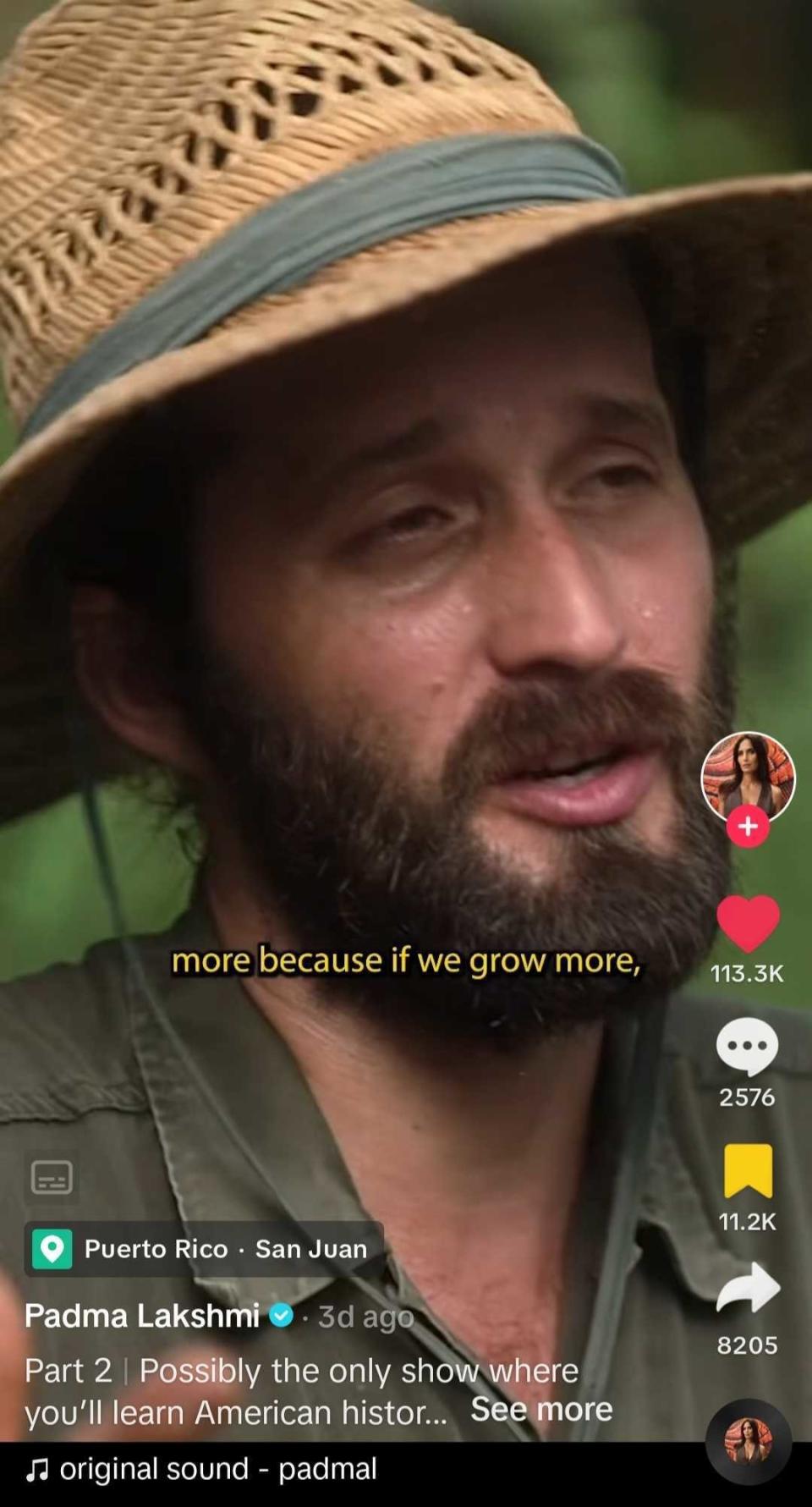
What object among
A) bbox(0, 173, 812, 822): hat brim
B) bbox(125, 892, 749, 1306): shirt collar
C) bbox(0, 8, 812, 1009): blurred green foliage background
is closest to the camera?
bbox(0, 173, 812, 822): hat brim

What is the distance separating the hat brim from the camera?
80 centimetres

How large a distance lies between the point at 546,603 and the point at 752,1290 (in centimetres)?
34

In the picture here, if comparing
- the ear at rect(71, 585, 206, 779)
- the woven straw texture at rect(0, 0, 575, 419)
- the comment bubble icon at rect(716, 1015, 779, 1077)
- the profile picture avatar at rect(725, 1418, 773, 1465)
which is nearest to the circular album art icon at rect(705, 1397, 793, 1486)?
the profile picture avatar at rect(725, 1418, 773, 1465)

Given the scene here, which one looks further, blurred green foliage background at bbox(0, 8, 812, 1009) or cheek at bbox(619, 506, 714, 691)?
blurred green foliage background at bbox(0, 8, 812, 1009)

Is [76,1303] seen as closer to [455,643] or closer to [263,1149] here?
[263,1149]

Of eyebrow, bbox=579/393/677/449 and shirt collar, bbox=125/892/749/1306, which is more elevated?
eyebrow, bbox=579/393/677/449

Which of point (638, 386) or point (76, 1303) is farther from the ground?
point (638, 386)

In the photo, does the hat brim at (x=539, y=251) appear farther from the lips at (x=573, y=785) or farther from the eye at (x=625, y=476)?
the lips at (x=573, y=785)

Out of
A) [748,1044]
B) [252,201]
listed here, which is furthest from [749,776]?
[252,201]

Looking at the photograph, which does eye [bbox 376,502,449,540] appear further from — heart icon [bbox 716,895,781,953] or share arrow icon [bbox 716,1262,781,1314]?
share arrow icon [bbox 716,1262,781,1314]

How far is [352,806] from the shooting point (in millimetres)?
936

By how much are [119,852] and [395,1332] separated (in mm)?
331

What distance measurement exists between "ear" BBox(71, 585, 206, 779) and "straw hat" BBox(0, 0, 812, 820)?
1.0 inches

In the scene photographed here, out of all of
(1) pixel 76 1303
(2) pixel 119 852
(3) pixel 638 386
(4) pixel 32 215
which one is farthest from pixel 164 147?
(1) pixel 76 1303
